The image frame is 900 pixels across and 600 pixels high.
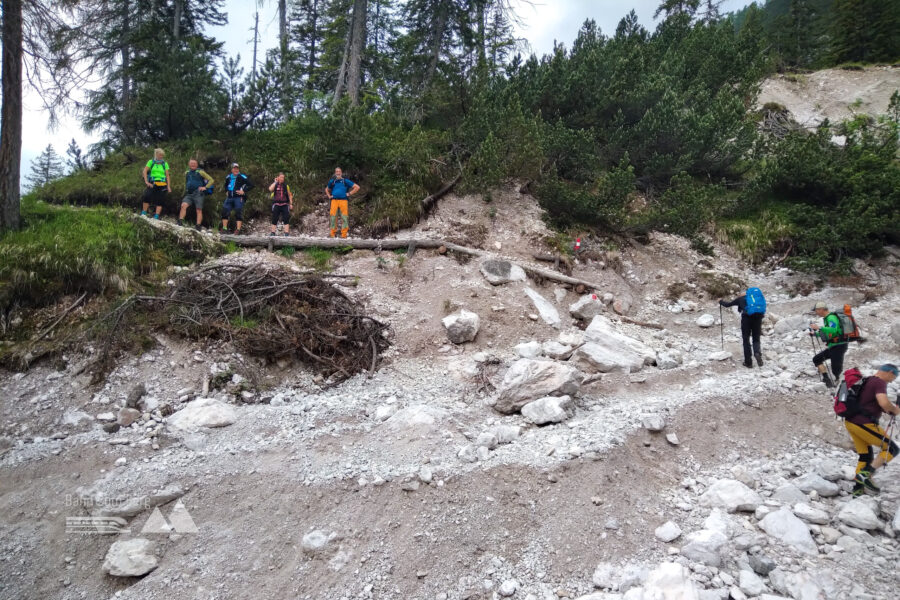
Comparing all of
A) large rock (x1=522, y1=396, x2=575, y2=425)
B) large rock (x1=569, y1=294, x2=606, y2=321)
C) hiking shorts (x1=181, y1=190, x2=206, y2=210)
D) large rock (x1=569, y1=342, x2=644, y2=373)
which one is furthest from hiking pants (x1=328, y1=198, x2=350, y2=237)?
large rock (x1=522, y1=396, x2=575, y2=425)

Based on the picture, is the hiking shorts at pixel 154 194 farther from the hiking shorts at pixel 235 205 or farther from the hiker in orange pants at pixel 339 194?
the hiker in orange pants at pixel 339 194

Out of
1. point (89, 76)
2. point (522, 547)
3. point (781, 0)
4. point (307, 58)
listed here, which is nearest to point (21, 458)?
point (522, 547)

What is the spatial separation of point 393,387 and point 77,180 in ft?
42.5

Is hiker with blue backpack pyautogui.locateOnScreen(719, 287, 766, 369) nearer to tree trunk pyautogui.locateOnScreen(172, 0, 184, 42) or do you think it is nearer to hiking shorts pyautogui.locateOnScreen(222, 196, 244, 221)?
hiking shorts pyautogui.locateOnScreen(222, 196, 244, 221)

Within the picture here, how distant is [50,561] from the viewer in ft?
13.7

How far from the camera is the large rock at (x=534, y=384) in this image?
6.41 m

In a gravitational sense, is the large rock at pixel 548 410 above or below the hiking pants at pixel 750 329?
below

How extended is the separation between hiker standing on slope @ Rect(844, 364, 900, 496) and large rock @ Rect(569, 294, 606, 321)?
17.0 ft

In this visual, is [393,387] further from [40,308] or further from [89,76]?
[89,76]

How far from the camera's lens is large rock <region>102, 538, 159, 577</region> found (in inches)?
160

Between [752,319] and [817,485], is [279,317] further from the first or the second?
[752,319]

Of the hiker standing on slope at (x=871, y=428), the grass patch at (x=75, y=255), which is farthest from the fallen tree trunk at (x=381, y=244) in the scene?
the hiker standing on slope at (x=871, y=428)

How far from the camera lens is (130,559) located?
4.10m

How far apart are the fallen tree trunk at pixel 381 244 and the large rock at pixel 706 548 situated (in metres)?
7.14
